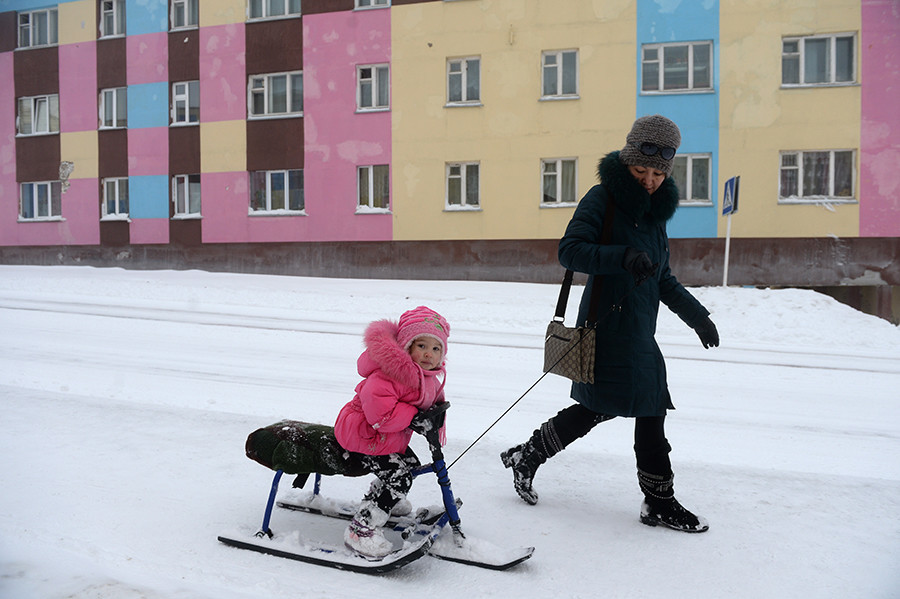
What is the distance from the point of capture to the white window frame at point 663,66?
17.4m

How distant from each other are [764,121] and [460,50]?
7.94 m

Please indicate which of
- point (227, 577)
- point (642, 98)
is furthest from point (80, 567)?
point (642, 98)

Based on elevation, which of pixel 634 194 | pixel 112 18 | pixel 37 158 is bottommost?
pixel 634 194

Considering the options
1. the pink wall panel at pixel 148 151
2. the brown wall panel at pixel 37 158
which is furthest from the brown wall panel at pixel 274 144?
the brown wall panel at pixel 37 158

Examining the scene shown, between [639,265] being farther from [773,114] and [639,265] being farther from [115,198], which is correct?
[115,198]

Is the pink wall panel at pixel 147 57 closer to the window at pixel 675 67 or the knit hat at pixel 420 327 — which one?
the window at pixel 675 67

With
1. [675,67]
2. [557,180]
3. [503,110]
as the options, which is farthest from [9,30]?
[675,67]

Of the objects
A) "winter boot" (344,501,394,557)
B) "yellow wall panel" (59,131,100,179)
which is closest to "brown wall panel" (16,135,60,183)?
"yellow wall panel" (59,131,100,179)

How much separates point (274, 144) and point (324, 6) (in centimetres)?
416

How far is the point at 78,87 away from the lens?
75.3 ft

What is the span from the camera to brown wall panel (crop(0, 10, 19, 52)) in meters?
23.9

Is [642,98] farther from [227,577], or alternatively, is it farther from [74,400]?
[227,577]

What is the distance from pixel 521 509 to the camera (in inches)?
143

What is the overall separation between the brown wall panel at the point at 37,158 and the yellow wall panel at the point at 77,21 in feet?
10.9
